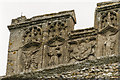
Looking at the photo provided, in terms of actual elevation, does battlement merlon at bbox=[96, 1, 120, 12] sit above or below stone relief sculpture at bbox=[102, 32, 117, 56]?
above

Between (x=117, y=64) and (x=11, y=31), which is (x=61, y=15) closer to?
(x=11, y=31)

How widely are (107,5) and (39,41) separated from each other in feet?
6.77

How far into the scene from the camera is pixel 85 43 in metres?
18.0

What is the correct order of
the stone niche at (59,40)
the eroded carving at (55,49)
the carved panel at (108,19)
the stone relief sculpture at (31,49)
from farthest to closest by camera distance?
1. the stone relief sculpture at (31,49)
2. the eroded carving at (55,49)
3. the carved panel at (108,19)
4. the stone niche at (59,40)

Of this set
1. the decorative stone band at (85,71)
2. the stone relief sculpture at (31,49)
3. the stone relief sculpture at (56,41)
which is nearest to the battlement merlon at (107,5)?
the stone relief sculpture at (56,41)

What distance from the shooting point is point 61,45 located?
1822cm

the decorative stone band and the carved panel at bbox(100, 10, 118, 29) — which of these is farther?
the carved panel at bbox(100, 10, 118, 29)

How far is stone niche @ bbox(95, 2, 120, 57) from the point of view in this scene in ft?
57.5

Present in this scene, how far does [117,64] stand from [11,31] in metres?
4.02

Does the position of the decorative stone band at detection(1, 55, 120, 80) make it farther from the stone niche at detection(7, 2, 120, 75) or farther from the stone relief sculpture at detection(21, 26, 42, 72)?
the stone relief sculpture at detection(21, 26, 42, 72)

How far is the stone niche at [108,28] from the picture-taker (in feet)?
57.5

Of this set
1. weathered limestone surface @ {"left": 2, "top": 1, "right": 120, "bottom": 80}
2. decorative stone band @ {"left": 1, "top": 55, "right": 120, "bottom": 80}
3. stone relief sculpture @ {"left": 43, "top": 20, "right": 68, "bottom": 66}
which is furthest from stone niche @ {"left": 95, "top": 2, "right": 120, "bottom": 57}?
stone relief sculpture @ {"left": 43, "top": 20, "right": 68, "bottom": 66}

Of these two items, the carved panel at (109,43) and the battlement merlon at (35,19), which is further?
the battlement merlon at (35,19)

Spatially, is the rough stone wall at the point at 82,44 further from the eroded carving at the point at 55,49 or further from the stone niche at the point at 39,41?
the eroded carving at the point at 55,49
